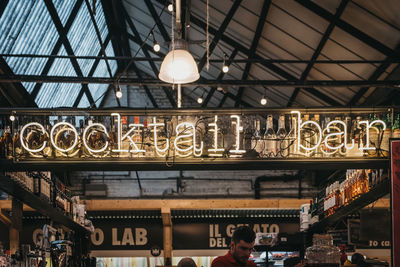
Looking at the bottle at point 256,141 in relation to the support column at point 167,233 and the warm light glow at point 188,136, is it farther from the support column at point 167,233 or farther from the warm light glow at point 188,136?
the support column at point 167,233

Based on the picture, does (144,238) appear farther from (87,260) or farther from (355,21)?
(355,21)

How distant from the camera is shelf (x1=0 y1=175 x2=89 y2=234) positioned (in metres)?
5.41

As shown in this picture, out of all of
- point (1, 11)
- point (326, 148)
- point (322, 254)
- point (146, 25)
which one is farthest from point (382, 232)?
point (146, 25)

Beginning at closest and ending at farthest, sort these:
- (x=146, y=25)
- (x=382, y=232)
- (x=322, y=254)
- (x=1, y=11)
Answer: (x=322, y=254) → (x=382, y=232) → (x=1, y=11) → (x=146, y=25)

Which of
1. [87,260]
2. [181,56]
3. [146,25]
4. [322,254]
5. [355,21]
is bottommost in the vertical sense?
[87,260]

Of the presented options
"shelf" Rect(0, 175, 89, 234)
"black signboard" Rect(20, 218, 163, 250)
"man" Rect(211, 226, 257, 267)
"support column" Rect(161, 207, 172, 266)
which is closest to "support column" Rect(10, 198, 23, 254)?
"shelf" Rect(0, 175, 89, 234)

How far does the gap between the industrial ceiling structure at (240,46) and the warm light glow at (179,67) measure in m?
2.20

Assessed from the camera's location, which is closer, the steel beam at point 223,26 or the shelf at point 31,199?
the shelf at point 31,199

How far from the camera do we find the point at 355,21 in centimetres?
790

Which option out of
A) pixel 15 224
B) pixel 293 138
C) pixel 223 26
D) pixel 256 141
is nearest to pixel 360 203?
pixel 293 138

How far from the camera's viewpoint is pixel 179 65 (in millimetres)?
4586

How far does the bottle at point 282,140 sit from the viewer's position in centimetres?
557

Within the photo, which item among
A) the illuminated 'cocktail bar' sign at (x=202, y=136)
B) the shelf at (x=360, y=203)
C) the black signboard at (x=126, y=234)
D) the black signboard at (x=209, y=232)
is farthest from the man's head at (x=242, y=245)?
the black signboard at (x=126, y=234)

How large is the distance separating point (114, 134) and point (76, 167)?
1.56ft
